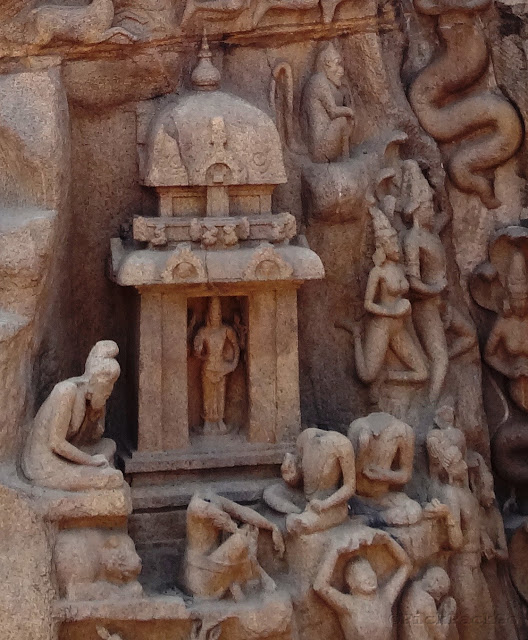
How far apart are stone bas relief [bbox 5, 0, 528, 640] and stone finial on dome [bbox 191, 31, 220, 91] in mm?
19

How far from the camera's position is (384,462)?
26.1ft

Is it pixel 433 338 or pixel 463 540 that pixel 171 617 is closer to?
pixel 463 540

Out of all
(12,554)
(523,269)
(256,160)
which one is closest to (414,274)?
(523,269)

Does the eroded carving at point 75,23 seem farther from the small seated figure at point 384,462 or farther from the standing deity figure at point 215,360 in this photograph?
the small seated figure at point 384,462

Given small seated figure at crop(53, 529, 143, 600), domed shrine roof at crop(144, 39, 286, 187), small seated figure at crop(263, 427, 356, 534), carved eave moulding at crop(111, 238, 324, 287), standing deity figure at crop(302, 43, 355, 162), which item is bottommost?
small seated figure at crop(53, 529, 143, 600)

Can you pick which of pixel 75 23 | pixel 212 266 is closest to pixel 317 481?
pixel 212 266

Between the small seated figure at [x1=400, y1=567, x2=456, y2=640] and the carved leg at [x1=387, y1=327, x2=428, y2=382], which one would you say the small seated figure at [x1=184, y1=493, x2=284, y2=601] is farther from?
the carved leg at [x1=387, y1=327, x2=428, y2=382]

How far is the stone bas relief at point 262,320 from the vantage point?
7.39m

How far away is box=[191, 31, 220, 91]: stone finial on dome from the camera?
8.17 meters

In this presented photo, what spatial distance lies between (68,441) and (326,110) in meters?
2.85

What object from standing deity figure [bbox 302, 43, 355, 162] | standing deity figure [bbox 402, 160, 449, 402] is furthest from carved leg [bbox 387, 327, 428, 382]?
standing deity figure [bbox 302, 43, 355, 162]

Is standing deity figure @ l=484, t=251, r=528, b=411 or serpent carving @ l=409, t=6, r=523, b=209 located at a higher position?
serpent carving @ l=409, t=6, r=523, b=209

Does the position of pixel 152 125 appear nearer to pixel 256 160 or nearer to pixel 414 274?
pixel 256 160

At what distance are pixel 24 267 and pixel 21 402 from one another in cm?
79
